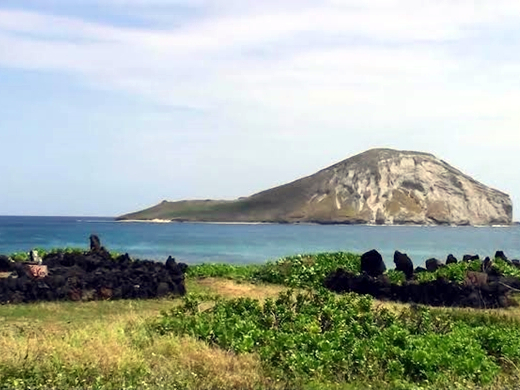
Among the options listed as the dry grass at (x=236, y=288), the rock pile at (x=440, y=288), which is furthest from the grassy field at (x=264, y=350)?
the dry grass at (x=236, y=288)

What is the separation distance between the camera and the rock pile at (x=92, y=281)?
27.8 meters

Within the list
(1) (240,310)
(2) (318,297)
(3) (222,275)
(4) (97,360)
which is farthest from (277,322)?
(3) (222,275)

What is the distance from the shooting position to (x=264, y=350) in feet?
51.9

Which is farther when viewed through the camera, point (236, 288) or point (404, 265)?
point (404, 265)

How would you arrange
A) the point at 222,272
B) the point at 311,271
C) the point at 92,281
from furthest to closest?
1. the point at 222,272
2. the point at 311,271
3. the point at 92,281

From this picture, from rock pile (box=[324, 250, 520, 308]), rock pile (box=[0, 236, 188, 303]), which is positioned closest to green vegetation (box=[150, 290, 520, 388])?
rock pile (box=[0, 236, 188, 303])

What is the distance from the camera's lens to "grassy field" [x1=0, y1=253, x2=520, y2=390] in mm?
13602

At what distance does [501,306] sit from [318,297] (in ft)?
33.6

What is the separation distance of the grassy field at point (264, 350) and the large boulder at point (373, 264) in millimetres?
13794

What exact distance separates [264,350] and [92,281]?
1512 cm

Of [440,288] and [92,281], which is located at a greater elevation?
[92,281]

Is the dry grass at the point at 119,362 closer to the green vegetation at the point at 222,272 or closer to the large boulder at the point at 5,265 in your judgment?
the large boulder at the point at 5,265

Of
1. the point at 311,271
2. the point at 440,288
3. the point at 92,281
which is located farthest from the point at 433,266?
the point at 92,281

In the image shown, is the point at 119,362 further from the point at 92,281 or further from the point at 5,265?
the point at 5,265
